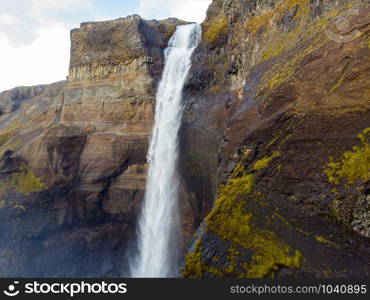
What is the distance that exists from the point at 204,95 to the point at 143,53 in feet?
24.8

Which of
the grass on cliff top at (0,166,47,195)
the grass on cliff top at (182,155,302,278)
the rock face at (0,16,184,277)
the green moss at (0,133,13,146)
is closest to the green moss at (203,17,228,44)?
the rock face at (0,16,184,277)

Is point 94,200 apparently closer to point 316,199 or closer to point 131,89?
point 131,89

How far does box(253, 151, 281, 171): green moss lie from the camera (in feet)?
21.9

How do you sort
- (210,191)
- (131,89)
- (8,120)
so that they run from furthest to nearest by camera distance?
(8,120) → (131,89) → (210,191)

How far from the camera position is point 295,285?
15.8ft

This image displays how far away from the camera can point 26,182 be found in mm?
22094

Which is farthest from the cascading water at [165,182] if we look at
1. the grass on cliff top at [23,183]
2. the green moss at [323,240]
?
the green moss at [323,240]

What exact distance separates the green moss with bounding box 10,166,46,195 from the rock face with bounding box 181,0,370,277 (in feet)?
62.2

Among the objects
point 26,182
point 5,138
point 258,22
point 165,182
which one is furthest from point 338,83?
point 5,138

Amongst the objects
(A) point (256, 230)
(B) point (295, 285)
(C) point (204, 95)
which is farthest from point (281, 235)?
(C) point (204, 95)

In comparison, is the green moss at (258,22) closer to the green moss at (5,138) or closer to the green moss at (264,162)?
the green moss at (264,162)

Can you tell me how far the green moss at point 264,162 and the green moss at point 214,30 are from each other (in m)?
Result: 15.8

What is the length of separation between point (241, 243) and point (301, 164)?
229 cm

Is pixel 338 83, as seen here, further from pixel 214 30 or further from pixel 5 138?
pixel 5 138
